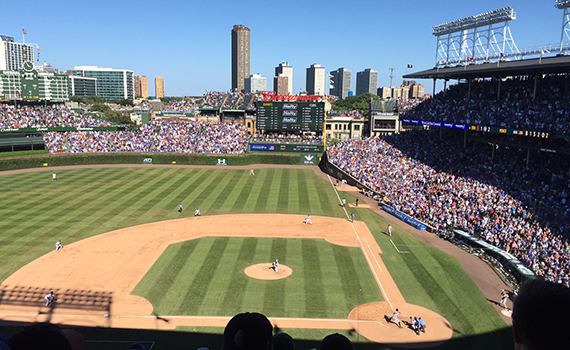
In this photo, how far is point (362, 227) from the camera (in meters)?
34.5

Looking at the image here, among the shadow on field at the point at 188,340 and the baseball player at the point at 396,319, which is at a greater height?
the baseball player at the point at 396,319

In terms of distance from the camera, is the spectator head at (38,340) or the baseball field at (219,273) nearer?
the spectator head at (38,340)

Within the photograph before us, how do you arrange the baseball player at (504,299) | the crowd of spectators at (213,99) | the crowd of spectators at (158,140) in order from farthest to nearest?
the crowd of spectators at (213,99) → the crowd of spectators at (158,140) → the baseball player at (504,299)

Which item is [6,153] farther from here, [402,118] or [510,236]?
[510,236]

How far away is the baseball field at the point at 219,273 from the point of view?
19.0 metres

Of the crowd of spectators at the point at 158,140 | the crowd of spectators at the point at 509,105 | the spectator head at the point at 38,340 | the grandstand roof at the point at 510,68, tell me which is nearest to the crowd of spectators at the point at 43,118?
the crowd of spectators at the point at 158,140

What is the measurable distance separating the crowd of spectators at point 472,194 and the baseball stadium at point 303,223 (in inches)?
7.4

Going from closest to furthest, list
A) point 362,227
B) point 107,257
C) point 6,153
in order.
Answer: point 107,257
point 362,227
point 6,153

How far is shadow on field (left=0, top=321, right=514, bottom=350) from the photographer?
57.0ft

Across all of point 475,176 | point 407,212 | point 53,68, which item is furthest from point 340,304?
point 53,68

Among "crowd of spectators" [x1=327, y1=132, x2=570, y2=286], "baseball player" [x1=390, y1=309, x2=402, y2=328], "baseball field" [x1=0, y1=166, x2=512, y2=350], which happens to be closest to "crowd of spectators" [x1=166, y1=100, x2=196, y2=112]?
"crowd of spectators" [x1=327, y1=132, x2=570, y2=286]

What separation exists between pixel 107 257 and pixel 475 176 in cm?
3363

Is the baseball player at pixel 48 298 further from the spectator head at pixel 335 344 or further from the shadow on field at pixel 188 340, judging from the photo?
the spectator head at pixel 335 344

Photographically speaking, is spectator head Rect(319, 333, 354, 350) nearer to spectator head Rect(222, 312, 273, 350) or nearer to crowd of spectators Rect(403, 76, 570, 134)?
A: spectator head Rect(222, 312, 273, 350)
